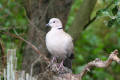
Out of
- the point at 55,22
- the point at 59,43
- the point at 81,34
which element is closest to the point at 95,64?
the point at 59,43

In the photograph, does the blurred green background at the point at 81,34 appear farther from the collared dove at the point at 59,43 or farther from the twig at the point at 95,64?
the twig at the point at 95,64

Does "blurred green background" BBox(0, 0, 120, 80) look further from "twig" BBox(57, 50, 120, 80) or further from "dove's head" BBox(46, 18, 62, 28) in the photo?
"twig" BBox(57, 50, 120, 80)

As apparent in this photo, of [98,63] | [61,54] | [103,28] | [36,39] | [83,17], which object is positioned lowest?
[98,63]

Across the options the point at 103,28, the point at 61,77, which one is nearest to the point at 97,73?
the point at 103,28

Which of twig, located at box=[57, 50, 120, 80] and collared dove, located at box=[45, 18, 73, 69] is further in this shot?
collared dove, located at box=[45, 18, 73, 69]

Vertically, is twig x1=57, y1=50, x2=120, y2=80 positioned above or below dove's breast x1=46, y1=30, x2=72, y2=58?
below

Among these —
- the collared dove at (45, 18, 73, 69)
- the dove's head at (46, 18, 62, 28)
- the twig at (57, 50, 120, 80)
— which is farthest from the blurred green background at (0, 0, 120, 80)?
the twig at (57, 50, 120, 80)

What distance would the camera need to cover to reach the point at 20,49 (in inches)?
188

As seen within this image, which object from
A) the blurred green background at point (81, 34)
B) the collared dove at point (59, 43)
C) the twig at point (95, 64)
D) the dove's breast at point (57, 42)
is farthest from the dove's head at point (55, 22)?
the twig at point (95, 64)

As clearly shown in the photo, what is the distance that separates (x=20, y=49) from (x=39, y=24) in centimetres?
94

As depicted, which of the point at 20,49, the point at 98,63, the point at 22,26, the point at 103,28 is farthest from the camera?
the point at 103,28

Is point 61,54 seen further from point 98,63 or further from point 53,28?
point 98,63

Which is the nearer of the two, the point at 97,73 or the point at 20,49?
the point at 20,49

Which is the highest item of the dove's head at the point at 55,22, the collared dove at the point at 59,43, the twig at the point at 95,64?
the dove's head at the point at 55,22
